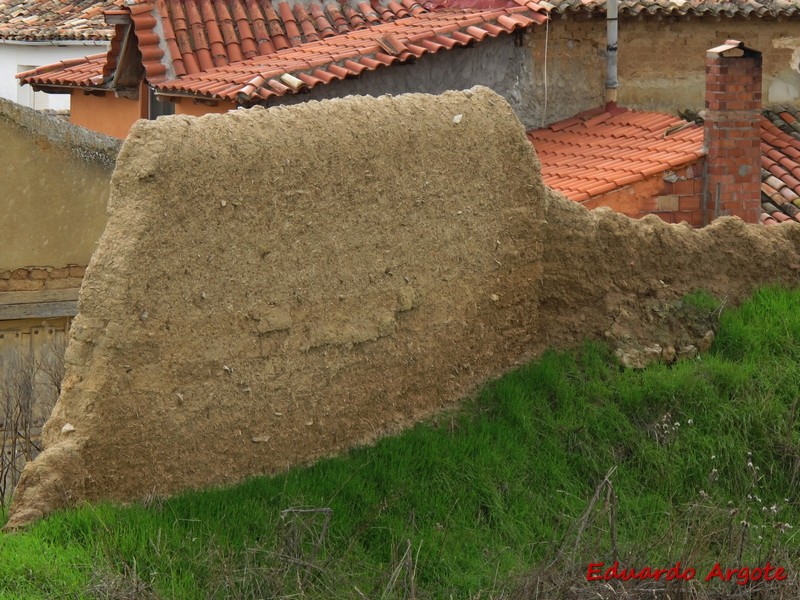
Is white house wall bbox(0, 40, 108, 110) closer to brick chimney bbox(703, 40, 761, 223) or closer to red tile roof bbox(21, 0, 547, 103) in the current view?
red tile roof bbox(21, 0, 547, 103)

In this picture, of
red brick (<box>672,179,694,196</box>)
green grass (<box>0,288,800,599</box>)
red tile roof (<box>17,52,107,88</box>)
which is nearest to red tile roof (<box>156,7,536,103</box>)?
red brick (<box>672,179,694,196</box>)

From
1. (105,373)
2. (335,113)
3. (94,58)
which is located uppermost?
(335,113)

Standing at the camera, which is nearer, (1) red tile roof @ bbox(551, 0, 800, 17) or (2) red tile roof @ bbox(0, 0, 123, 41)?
(1) red tile roof @ bbox(551, 0, 800, 17)

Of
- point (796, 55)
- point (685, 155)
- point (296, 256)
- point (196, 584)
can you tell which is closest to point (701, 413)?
point (296, 256)

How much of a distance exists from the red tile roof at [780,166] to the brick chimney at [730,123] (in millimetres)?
445

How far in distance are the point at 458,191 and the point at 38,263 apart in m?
3.96

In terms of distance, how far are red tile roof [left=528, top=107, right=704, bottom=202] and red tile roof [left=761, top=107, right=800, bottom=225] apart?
757 millimetres

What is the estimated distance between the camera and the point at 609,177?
11.3m

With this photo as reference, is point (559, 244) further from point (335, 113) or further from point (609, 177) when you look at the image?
point (609, 177)

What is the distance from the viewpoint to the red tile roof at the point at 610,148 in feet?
37.0

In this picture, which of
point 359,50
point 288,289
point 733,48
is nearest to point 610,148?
point 733,48

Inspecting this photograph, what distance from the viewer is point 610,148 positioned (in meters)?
12.4

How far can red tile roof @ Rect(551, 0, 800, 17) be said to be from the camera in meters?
13.1

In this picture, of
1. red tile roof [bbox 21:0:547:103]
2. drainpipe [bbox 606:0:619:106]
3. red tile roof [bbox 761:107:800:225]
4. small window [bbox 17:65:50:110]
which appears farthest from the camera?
small window [bbox 17:65:50:110]
